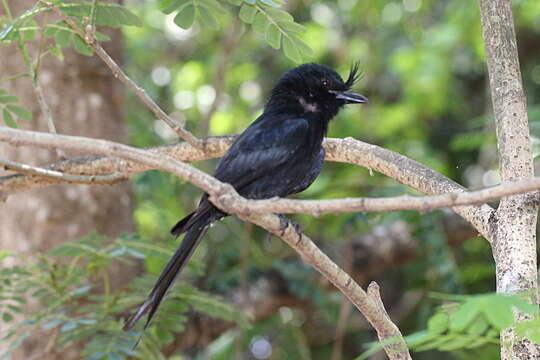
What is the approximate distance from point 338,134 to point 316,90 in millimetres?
3086

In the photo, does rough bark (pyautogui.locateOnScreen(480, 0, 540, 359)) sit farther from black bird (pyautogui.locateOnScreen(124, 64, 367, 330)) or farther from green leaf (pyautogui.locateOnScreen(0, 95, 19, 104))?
green leaf (pyautogui.locateOnScreen(0, 95, 19, 104))

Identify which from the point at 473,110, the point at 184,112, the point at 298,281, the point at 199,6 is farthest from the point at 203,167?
the point at 473,110

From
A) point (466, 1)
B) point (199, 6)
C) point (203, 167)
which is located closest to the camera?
point (199, 6)

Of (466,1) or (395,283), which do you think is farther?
(395,283)

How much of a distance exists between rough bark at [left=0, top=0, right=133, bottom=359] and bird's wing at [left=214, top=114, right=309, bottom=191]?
1667 millimetres

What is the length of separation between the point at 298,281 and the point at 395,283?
6.06ft

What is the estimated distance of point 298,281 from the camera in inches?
203

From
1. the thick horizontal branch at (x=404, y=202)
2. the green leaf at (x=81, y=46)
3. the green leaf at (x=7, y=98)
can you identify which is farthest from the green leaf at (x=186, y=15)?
the thick horizontal branch at (x=404, y=202)

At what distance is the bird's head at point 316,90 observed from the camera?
354cm

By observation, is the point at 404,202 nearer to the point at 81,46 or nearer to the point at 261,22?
the point at 261,22

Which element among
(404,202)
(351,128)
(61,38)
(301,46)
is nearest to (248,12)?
(301,46)

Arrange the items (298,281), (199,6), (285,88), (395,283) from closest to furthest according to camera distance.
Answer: (199,6) → (285,88) → (298,281) → (395,283)

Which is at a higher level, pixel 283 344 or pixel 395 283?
pixel 395 283

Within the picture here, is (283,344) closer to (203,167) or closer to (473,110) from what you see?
(203,167)
